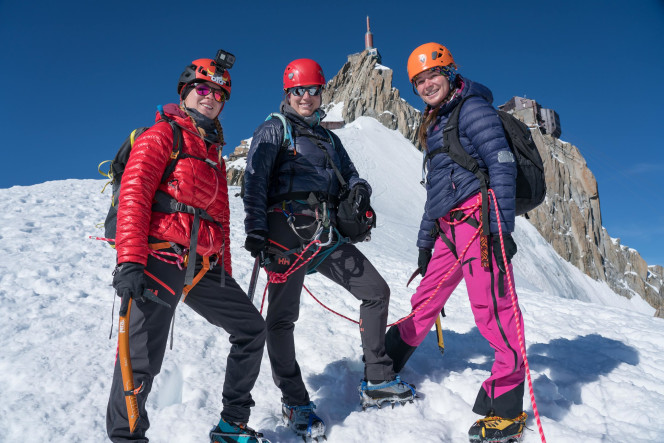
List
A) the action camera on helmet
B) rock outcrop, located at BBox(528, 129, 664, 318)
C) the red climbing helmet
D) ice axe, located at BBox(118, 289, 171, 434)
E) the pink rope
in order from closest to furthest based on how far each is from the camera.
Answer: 1. ice axe, located at BBox(118, 289, 171, 434)
2. the pink rope
3. the action camera on helmet
4. the red climbing helmet
5. rock outcrop, located at BBox(528, 129, 664, 318)

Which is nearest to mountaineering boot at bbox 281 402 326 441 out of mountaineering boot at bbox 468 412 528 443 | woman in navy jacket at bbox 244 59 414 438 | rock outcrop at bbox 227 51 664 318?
woman in navy jacket at bbox 244 59 414 438

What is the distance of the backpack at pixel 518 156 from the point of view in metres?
3.43

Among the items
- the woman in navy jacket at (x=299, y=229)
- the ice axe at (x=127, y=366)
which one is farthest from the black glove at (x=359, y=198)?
the ice axe at (x=127, y=366)

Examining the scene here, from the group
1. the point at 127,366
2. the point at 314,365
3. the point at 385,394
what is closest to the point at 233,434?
the point at 127,366

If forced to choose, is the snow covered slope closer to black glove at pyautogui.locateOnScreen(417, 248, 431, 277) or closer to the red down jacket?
black glove at pyautogui.locateOnScreen(417, 248, 431, 277)

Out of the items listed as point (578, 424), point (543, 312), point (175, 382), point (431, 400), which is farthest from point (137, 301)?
point (543, 312)

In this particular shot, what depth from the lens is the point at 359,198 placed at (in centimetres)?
375

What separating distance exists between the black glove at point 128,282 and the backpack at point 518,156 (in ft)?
8.13

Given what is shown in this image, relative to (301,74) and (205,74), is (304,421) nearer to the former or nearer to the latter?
(205,74)

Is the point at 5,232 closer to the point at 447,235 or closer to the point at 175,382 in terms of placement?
the point at 175,382

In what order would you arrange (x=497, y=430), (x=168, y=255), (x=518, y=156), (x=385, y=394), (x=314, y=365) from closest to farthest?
1. (x=168, y=255)
2. (x=497, y=430)
3. (x=518, y=156)
4. (x=385, y=394)
5. (x=314, y=365)

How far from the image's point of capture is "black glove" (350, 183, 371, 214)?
3.73 metres

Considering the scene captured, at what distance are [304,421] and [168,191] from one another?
79.2 inches

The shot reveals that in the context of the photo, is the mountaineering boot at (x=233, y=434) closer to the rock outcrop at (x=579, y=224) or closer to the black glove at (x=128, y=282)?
the black glove at (x=128, y=282)
